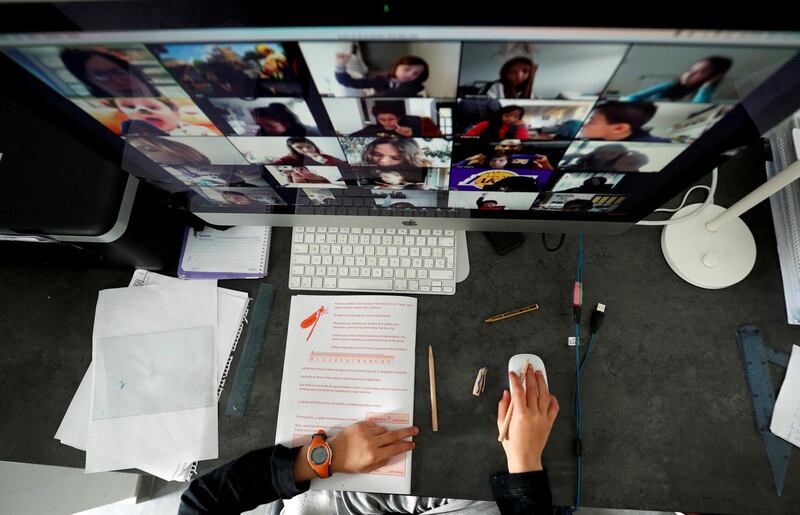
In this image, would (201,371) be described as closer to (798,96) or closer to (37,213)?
(37,213)

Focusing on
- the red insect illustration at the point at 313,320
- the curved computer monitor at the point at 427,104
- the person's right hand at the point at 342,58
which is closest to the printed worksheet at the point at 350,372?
the red insect illustration at the point at 313,320

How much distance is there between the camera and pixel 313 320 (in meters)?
0.83

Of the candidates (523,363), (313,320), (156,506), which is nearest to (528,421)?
(523,363)

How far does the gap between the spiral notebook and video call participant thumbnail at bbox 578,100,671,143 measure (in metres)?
0.62

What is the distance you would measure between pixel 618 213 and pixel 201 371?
2.49 ft

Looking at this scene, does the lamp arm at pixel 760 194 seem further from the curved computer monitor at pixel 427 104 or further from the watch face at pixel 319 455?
the watch face at pixel 319 455

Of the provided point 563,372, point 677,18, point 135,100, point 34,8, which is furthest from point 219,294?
point 677,18

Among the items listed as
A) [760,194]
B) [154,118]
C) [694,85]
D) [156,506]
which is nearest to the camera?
[694,85]

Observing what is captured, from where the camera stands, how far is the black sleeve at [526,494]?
0.70 meters

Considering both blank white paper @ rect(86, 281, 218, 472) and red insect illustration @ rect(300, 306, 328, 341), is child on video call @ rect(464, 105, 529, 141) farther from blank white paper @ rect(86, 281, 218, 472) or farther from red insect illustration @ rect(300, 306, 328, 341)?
blank white paper @ rect(86, 281, 218, 472)

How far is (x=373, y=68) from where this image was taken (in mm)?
429

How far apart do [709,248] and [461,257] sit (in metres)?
0.45

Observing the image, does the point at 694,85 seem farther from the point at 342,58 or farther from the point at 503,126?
the point at 342,58

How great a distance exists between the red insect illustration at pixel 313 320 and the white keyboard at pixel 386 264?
41 millimetres
